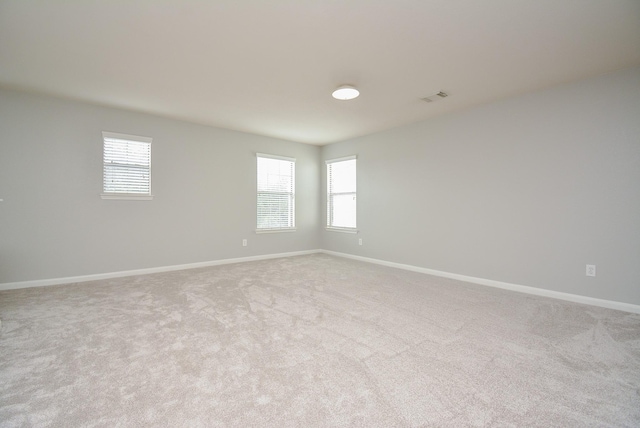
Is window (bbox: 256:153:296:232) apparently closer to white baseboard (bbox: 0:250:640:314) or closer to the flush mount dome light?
white baseboard (bbox: 0:250:640:314)

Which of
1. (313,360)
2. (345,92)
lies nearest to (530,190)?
(345,92)

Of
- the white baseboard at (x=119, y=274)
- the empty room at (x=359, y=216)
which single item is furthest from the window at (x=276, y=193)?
the white baseboard at (x=119, y=274)

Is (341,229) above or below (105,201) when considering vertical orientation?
below

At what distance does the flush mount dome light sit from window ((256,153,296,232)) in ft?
8.37

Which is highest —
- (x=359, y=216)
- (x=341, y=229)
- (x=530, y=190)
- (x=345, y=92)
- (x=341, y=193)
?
(x=345, y=92)

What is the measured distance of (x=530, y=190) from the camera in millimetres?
3494

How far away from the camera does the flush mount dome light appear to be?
3.27m

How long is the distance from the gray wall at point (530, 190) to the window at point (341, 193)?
0.91 m

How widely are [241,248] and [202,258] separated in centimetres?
72

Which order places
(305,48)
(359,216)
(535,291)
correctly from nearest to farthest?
1. (305,48)
2. (535,291)
3. (359,216)

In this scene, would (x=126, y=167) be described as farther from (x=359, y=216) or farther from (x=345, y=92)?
(x=359, y=216)

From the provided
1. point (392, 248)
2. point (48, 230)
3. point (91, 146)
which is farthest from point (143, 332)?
point (392, 248)

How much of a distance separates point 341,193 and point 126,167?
150 inches

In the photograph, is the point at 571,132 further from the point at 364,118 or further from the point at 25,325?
the point at 25,325
